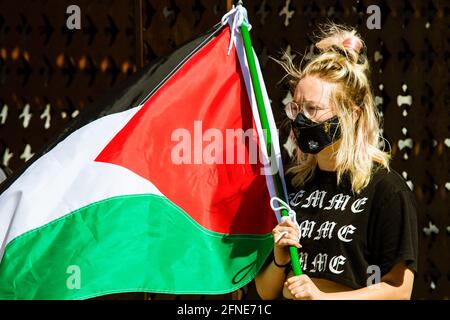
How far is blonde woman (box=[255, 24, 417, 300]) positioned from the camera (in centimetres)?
368

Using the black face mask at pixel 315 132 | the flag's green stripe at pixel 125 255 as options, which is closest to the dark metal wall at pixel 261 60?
the flag's green stripe at pixel 125 255

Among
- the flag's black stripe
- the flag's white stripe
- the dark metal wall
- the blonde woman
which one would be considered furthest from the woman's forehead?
the dark metal wall

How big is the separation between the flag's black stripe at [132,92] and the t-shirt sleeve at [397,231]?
3.53ft

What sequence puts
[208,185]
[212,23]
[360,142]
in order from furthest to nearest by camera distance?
[212,23] < [208,185] < [360,142]

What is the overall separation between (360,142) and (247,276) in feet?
2.39

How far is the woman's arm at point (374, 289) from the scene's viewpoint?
12.1ft

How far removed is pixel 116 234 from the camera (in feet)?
12.8

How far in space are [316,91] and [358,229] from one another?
56cm

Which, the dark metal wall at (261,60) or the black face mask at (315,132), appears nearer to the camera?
the black face mask at (315,132)

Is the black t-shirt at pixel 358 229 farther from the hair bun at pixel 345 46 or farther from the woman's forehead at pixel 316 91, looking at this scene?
the hair bun at pixel 345 46

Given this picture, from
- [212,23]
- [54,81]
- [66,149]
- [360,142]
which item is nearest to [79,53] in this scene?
[54,81]

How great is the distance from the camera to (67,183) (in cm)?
Answer: 395

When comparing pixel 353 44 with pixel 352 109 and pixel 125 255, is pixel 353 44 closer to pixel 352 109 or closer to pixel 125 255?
pixel 352 109
